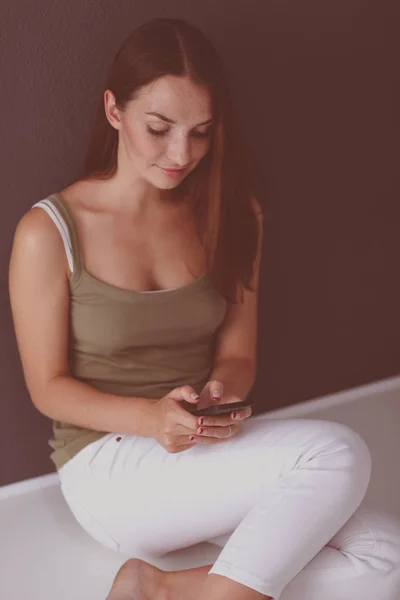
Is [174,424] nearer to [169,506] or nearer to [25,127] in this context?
[169,506]

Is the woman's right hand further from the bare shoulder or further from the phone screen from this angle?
the bare shoulder

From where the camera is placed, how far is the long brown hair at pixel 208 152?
1.25 meters

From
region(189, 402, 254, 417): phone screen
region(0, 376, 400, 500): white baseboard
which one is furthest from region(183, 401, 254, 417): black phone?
region(0, 376, 400, 500): white baseboard

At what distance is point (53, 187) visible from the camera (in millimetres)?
1474

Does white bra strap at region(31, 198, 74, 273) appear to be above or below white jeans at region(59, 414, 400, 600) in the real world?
above

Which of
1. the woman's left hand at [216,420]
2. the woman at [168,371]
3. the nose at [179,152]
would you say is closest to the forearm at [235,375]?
the woman at [168,371]

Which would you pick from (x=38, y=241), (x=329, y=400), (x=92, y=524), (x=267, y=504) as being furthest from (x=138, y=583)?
(x=329, y=400)

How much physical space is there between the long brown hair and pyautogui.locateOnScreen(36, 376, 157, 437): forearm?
0.94 ft

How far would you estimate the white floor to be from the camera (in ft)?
4.76

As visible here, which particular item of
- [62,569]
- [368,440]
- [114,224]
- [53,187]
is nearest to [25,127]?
[53,187]

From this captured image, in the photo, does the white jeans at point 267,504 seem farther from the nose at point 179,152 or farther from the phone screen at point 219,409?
the nose at point 179,152

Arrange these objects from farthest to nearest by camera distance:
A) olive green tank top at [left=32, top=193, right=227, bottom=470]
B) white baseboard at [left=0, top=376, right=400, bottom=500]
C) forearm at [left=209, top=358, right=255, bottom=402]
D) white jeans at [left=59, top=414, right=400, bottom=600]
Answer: white baseboard at [left=0, top=376, right=400, bottom=500] → forearm at [left=209, top=358, right=255, bottom=402] → olive green tank top at [left=32, top=193, right=227, bottom=470] → white jeans at [left=59, top=414, right=400, bottom=600]

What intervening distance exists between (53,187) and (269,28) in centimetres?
52

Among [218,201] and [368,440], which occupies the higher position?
[218,201]
